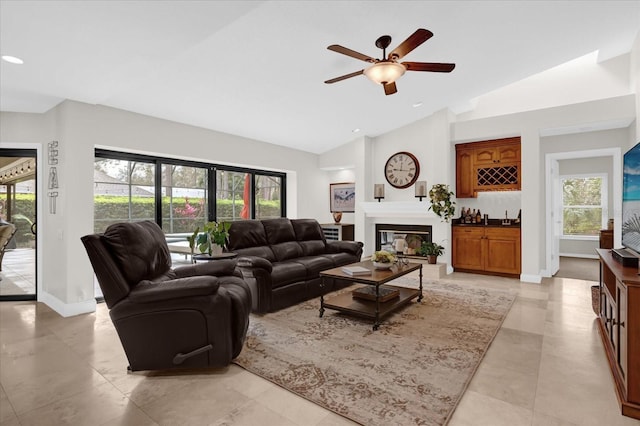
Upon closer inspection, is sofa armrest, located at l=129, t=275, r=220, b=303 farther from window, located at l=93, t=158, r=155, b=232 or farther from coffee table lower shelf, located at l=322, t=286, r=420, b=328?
window, located at l=93, t=158, r=155, b=232

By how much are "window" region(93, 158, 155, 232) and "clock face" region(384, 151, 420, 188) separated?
14.4 ft

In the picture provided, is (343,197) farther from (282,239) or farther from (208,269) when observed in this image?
(208,269)

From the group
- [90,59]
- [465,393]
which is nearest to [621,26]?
[465,393]

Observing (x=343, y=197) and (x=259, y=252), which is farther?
(x=343, y=197)

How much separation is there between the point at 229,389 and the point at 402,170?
5.46 meters

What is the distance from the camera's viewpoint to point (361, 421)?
1906mm

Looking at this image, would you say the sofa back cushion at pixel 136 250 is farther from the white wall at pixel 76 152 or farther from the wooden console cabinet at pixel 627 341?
the wooden console cabinet at pixel 627 341

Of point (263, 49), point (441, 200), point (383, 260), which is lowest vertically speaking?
point (383, 260)

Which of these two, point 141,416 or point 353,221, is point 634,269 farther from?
point 353,221

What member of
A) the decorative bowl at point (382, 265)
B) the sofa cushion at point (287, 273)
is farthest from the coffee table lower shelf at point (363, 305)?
the sofa cushion at point (287, 273)

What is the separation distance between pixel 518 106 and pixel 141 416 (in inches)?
255

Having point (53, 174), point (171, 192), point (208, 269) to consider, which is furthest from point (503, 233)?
point (53, 174)

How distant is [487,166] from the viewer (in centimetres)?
607

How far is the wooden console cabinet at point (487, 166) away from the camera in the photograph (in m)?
5.83
